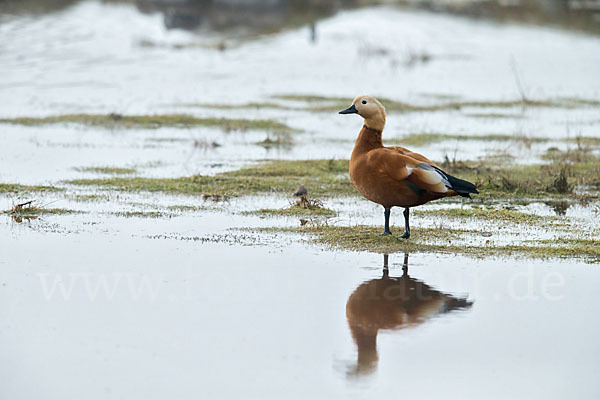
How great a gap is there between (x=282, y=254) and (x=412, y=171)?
4.88 ft

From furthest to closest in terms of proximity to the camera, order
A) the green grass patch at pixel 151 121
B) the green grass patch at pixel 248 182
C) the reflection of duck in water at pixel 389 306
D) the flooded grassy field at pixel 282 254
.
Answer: the green grass patch at pixel 151 121 → the green grass patch at pixel 248 182 → the reflection of duck in water at pixel 389 306 → the flooded grassy field at pixel 282 254

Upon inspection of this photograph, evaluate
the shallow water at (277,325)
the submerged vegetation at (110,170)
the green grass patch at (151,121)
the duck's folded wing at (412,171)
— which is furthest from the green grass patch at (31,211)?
the green grass patch at (151,121)

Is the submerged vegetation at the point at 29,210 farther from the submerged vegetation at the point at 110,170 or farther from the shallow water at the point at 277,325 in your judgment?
the submerged vegetation at the point at 110,170

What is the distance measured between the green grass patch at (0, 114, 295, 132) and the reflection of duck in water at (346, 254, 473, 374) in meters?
10.2

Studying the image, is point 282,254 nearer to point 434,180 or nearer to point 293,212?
point 434,180

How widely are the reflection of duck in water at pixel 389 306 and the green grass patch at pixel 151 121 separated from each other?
10.2 m

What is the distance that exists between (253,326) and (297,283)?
109cm

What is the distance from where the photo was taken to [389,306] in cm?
731

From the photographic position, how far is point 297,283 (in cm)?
782

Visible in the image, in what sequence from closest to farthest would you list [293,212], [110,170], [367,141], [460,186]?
[460,186] < [367,141] < [293,212] < [110,170]

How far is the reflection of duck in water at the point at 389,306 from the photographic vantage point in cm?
673

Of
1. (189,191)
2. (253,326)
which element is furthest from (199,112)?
(253,326)

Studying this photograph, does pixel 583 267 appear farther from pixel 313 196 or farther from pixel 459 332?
pixel 313 196

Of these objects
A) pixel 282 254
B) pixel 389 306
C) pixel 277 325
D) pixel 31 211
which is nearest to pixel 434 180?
pixel 282 254
